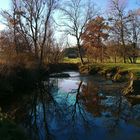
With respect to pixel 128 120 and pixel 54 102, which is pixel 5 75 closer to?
pixel 54 102

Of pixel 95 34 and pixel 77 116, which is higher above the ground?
pixel 95 34

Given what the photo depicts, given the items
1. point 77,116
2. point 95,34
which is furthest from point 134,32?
point 77,116

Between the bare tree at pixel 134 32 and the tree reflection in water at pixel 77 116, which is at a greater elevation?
the bare tree at pixel 134 32

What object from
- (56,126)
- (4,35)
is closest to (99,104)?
(56,126)

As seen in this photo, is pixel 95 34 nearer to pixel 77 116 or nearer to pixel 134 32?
pixel 134 32

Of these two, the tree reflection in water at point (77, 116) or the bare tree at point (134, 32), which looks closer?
the tree reflection in water at point (77, 116)

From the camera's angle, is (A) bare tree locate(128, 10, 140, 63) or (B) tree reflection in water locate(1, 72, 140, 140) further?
(A) bare tree locate(128, 10, 140, 63)

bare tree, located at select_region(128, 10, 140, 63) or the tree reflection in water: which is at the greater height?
bare tree, located at select_region(128, 10, 140, 63)

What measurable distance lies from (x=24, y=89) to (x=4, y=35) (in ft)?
60.7

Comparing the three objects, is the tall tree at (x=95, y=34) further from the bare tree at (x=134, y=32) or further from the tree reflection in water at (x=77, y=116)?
the tree reflection in water at (x=77, y=116)

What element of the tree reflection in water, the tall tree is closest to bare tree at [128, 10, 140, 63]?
the tall tree

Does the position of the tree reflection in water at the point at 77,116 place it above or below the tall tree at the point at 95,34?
below

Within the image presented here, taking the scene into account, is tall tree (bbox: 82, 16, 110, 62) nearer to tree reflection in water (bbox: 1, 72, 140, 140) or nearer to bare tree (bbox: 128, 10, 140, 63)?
bare tree (bbox: 128, 10, 140, 63)

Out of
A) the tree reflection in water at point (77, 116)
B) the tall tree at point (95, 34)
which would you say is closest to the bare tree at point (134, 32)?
the tall tree at point (95, 34)
